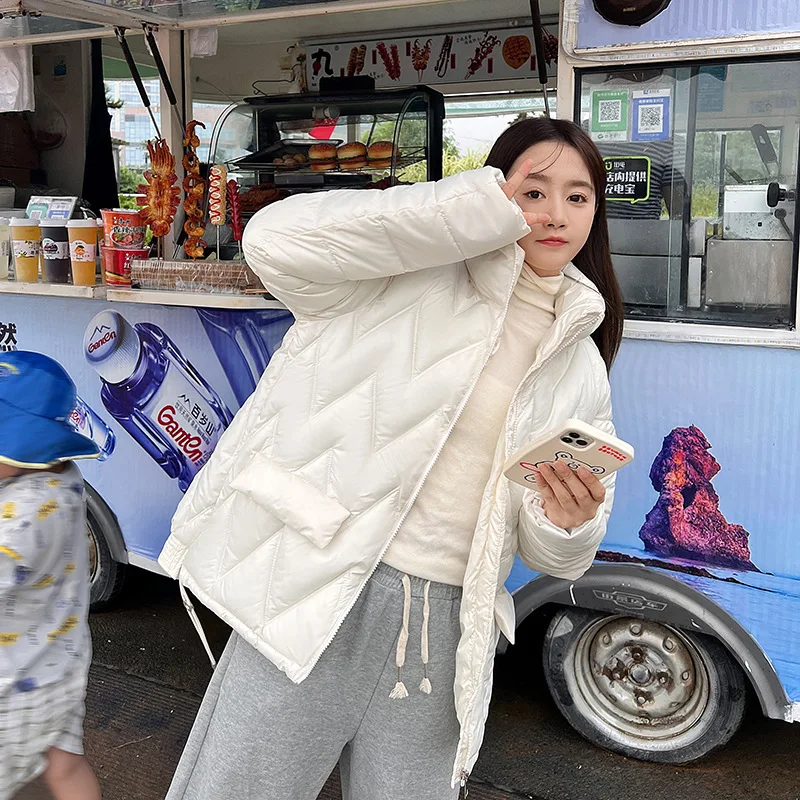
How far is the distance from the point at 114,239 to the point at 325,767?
2.38m

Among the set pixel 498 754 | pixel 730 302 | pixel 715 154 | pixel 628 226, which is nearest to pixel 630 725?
pixel 498 754

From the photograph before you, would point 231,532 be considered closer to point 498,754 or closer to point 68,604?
point 68,604

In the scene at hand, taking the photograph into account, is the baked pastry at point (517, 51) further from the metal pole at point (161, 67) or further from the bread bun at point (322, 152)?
the metal pole at point (161, 67)

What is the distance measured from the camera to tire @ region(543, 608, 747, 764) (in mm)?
3111

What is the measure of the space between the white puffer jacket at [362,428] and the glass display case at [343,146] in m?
3.48

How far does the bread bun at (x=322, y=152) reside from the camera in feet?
17.9

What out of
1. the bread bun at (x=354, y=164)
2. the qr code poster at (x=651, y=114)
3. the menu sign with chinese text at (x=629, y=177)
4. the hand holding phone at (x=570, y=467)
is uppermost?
the bread bun at (x=354, y=164)

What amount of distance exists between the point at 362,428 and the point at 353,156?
392 cm

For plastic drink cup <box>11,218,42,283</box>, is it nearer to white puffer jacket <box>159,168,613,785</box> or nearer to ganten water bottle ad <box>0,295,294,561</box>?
ganten water bottle ad <box>0,295,294,561</box>

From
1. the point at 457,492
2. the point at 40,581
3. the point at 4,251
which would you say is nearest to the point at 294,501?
the point at 457,492

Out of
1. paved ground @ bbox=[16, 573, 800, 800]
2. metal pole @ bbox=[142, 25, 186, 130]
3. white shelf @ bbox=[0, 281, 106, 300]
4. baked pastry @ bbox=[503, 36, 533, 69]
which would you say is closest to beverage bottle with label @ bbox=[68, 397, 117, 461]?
white shelf @ bbox=[0, 281, 106, 300]

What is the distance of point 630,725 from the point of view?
130 inches

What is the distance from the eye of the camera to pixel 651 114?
9.39 ft

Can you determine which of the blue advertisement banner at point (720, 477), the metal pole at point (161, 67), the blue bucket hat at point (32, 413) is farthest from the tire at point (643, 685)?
the metal pole at point (161, 67)
